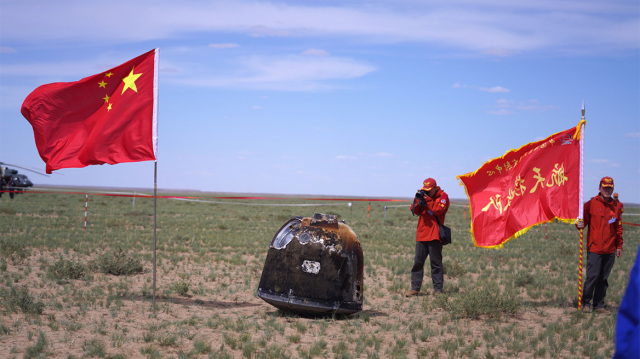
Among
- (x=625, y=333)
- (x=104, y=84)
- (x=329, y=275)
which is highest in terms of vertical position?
(x=104, y=84)

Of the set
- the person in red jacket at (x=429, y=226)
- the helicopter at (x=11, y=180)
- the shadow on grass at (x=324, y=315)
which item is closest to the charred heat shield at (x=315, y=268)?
the shadow on grass at (x=324, y=315)

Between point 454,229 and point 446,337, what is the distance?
65.0ft

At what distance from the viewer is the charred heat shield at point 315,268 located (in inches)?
312

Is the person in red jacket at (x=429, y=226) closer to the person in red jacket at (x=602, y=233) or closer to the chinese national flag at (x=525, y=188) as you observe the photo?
the chinese national flag at (x=525, y=188)

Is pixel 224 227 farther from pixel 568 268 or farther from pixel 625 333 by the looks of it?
pixel 625 333

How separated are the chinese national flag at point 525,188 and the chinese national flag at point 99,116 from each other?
16.5ft

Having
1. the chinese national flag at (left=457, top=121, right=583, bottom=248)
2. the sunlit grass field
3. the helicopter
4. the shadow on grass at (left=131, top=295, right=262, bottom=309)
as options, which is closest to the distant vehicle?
the helicopter

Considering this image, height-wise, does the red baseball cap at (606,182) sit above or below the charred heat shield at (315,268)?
above

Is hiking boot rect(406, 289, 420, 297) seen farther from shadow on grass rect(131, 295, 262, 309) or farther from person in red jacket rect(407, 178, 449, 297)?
shadow on grass rect(131, 295, 262, 309)

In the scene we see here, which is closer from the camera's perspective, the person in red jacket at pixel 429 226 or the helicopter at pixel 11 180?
the person in red jacket at pixel 429 226

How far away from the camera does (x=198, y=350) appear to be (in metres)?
6.77

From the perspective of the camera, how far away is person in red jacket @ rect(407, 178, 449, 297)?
10414 mm

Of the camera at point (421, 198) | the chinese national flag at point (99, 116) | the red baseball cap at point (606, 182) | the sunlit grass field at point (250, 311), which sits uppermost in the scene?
the chinese national flag at point (99, 116)

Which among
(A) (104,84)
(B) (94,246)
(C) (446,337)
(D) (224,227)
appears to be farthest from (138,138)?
(D) (224,227)
